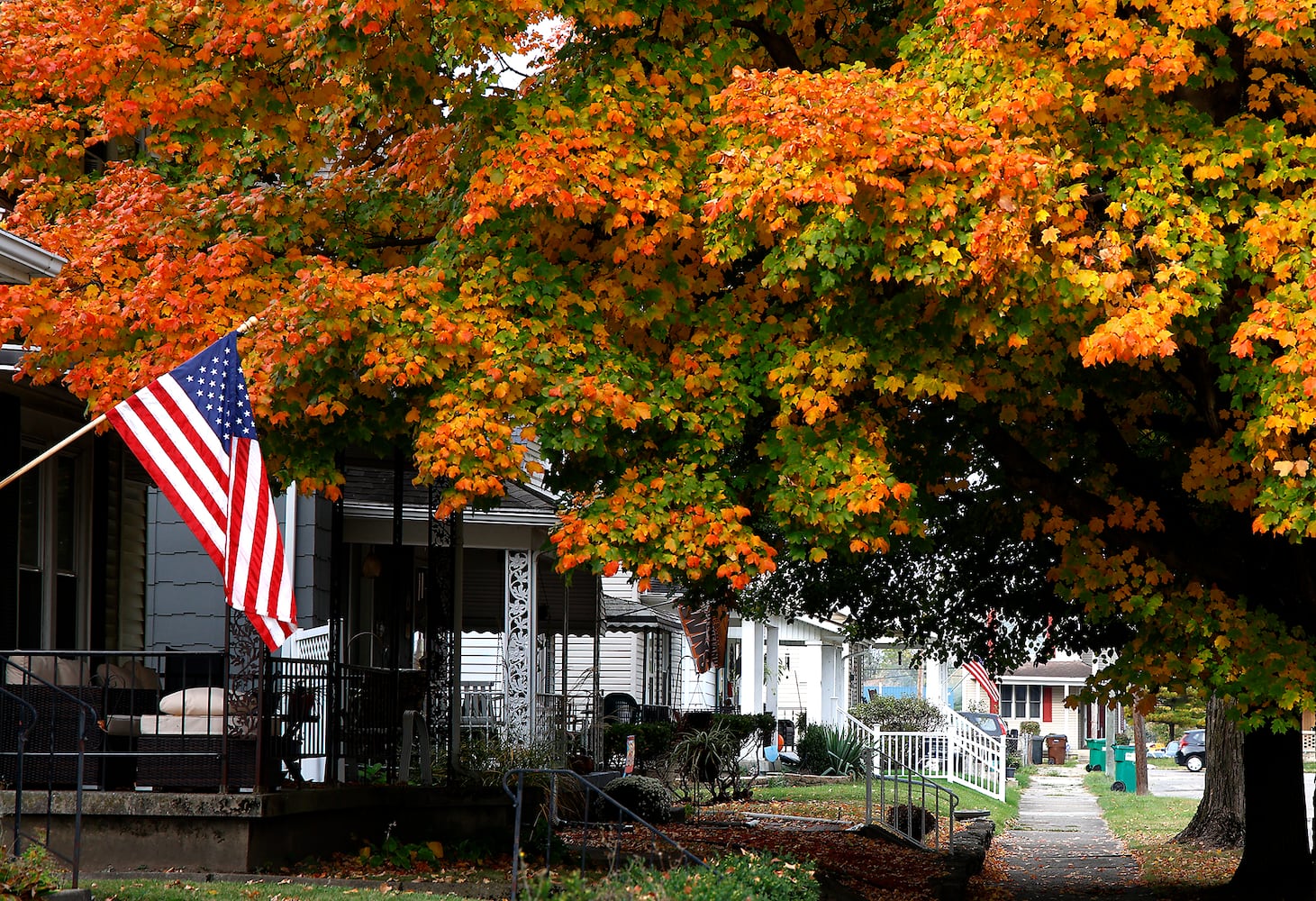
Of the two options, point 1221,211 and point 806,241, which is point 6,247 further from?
point 1221,211

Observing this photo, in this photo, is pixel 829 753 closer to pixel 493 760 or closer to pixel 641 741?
pixel 641 741

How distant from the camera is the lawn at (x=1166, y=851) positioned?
1747 cm

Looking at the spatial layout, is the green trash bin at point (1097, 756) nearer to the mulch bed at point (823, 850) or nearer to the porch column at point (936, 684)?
the porch column at point (936, 684)

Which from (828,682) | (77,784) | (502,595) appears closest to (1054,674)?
(828,682)

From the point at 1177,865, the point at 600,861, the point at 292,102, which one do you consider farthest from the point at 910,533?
the point at 1177,865

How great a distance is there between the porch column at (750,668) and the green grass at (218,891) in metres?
25.4

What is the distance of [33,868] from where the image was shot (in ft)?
25.6

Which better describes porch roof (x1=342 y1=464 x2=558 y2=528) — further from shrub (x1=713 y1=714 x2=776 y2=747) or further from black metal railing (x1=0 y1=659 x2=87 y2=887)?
shrub (x1=713 y1=714 x2=776 y2=747)

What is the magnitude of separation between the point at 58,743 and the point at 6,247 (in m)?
3.89

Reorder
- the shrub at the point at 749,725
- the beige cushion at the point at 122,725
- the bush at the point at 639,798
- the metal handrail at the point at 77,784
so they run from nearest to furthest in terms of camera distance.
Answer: the metal handrail at the point at 77,784 → the beige cushion at the point at 122,725 → the bush at the point at 639,798 → the shrub at the point at 749,725

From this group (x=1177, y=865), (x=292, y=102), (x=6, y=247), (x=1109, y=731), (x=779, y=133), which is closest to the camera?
(x=6, y=247)

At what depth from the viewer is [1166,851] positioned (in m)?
21.0

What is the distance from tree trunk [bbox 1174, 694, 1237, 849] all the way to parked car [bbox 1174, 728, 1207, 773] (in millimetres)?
35154

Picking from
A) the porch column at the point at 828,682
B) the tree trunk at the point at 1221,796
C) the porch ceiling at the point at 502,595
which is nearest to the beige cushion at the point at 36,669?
the porch ceiling at the point at 502,595
